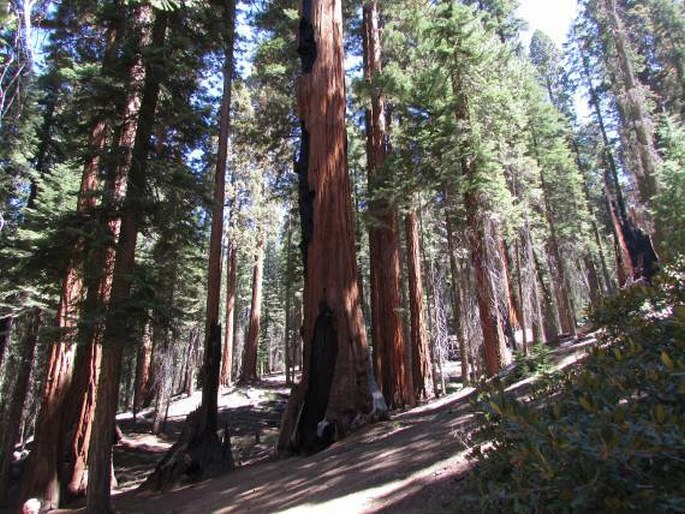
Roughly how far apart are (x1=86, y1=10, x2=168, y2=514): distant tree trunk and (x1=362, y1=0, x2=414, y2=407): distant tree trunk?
5854 millimetres

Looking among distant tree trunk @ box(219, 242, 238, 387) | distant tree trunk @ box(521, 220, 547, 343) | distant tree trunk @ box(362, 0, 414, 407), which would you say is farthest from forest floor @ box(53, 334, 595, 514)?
distant tree trunk @ box(219, 242, 238, 387)

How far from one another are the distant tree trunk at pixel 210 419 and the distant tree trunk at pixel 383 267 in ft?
13.7

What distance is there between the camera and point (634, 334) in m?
3.56

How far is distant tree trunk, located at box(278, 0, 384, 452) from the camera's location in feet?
24.7

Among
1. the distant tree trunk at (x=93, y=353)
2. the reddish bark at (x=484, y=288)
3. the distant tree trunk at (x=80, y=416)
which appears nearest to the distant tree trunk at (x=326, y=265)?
the distant tree trunk at (x=93, y=353)

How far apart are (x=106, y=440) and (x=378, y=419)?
4.50 metres

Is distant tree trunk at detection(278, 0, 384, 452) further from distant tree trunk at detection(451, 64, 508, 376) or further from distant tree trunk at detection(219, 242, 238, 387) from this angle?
distant tree trunk at detection(219, 242, 238, 387)

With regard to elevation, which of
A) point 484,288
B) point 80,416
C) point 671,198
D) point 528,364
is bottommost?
point 80,416

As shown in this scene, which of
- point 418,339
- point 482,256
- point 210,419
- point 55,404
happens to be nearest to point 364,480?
point 210,419

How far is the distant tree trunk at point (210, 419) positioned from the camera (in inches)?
385

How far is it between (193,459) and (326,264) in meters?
5.26

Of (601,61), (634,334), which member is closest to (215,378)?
Result: (634,334)

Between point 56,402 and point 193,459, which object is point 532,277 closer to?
point 193,459

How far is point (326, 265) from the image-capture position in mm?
7926
